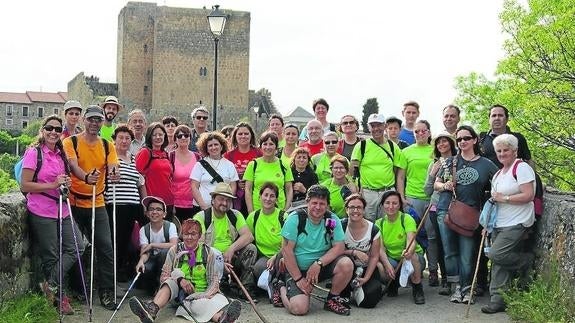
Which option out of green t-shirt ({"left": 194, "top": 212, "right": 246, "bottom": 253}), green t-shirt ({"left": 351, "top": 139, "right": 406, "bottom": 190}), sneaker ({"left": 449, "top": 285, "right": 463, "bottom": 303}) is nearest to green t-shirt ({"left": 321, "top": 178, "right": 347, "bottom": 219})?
green t-shirt ({"left": 351, "top": 139, "right": 406, "bottom": 190})

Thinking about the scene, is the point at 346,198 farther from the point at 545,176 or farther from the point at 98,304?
the point at 545,176

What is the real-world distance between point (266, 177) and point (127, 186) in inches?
58.9

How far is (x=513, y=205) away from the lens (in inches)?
273

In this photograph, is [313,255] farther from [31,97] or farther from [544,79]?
[31,97]

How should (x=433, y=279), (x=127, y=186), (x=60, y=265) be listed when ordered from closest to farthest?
(x=60, y=265) → (x=127, y=186) → (x=433, y=279)

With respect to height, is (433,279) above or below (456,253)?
below

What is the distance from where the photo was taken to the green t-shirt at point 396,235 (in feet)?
25.1

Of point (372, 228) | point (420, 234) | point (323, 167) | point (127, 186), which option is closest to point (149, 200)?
point (127, 186)

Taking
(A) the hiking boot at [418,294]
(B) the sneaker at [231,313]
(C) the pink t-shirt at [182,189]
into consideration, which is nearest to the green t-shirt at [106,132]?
(C) the pink t-shirt at [182,189]

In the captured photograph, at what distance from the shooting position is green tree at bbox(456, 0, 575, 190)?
17688mm

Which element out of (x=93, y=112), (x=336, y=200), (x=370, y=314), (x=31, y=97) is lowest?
(x=370, y=314)

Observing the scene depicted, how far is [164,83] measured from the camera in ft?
171

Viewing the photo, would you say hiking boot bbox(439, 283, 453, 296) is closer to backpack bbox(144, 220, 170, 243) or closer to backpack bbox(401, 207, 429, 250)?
backpack bbox(401, 207, 429, 250)

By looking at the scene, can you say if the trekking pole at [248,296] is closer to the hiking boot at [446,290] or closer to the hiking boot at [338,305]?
the hiking boot at [338,305]
